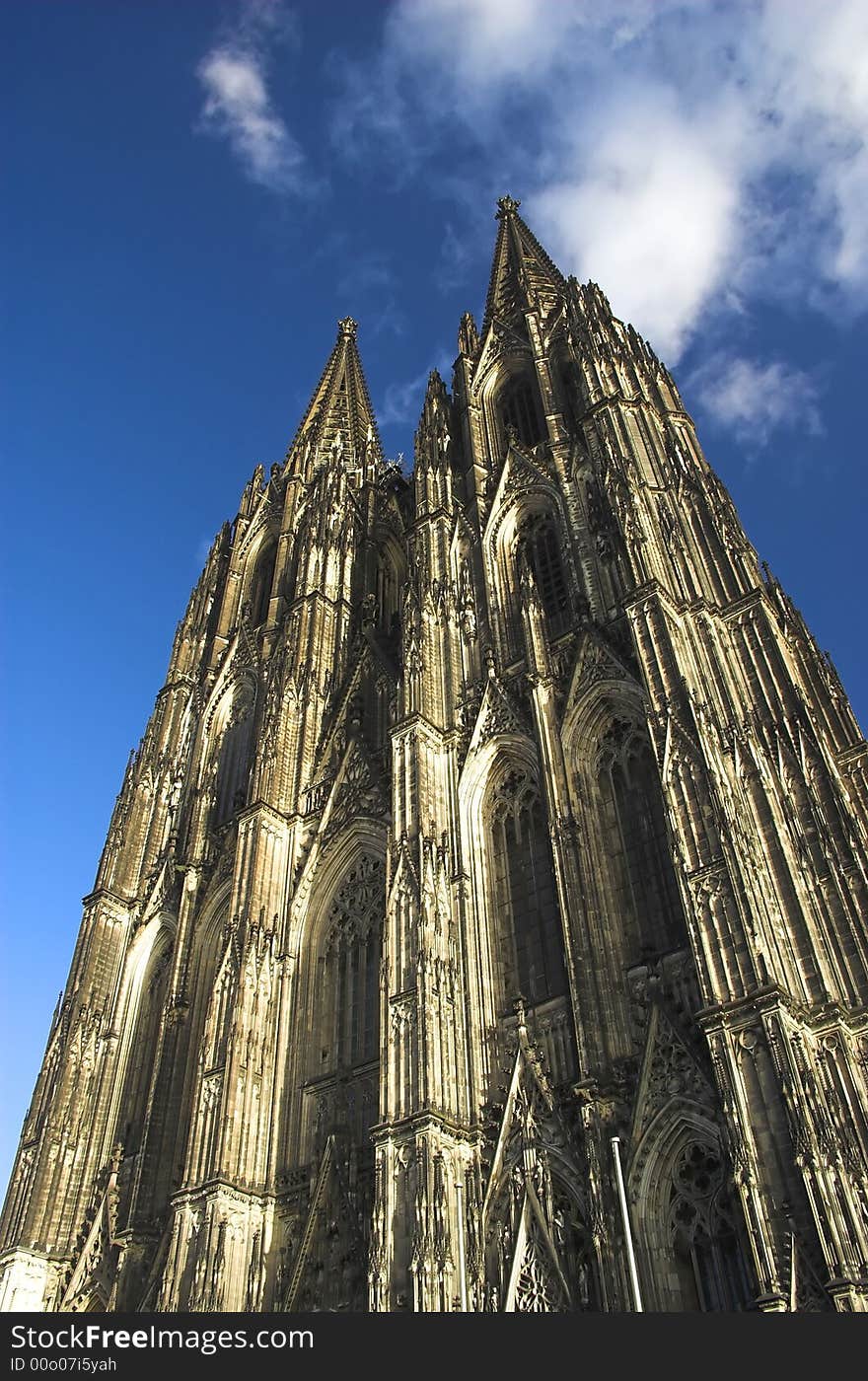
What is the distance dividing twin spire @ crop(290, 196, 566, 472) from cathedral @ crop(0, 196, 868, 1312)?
3409 mm

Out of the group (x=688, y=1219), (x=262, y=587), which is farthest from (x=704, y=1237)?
(x=262, y=587)

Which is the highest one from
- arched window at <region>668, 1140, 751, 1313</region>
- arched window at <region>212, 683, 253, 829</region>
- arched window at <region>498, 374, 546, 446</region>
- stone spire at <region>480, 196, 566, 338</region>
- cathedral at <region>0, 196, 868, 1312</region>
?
stone spire at <region>480, 196, 566, 338</region>

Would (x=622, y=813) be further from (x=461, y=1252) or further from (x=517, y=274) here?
(x=517, y=274)

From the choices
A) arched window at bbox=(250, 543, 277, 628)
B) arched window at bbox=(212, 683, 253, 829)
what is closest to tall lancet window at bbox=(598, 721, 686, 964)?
arched window at bbox=(212, 683, 253, 829)

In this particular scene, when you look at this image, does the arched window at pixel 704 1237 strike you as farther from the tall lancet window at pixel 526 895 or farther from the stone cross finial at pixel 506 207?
the stone cross finial at pixel 506 207

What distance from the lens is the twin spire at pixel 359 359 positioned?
42.7m

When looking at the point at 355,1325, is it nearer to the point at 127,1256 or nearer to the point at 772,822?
the point at 772,822

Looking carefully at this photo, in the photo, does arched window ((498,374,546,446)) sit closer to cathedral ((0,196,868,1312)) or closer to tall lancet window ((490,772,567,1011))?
cathedral ((0,196,868,1312))

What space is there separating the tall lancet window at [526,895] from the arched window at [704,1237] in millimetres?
4746

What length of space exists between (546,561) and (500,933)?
11.9 metres

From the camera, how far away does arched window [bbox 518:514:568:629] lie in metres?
29.2

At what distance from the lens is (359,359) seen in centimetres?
6253

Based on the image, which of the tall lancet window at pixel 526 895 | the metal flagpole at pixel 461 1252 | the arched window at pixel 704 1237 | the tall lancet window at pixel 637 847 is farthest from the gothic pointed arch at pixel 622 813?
the metal flagpole at pixel 461 1252

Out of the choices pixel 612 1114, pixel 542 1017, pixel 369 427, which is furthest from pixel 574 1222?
pixel 369 427
